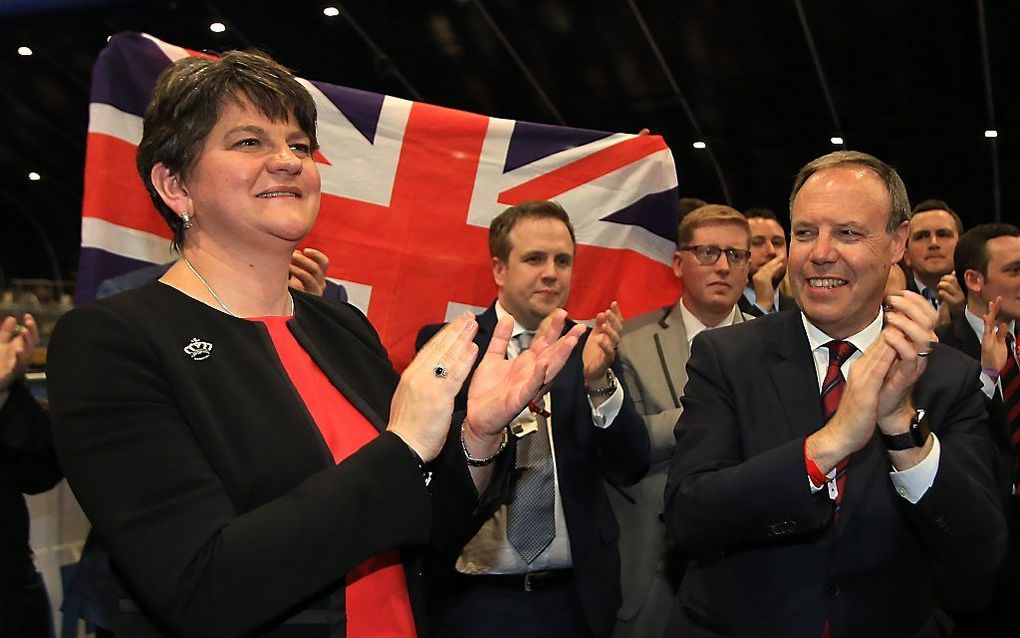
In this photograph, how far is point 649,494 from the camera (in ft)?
11.7

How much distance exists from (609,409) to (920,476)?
1.15 metres

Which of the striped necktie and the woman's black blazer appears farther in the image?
the striped necktie

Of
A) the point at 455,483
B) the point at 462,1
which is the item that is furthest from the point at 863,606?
the point at 462,1

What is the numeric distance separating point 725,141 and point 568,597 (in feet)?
29.7

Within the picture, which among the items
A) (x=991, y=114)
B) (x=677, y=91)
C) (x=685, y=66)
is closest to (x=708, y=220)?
(x=685, y=66)

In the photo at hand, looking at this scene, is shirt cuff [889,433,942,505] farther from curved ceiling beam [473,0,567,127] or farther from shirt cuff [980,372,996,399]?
curved ceiling beam [473,0,567,127]

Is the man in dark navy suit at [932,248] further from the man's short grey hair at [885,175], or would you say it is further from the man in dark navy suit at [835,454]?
the man in dark navy suit at [835,454]

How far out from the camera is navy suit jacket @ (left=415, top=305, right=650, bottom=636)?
3035mm

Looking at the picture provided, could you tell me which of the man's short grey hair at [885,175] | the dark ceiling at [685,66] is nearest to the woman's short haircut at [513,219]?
the man's short grey hair at [885,175]

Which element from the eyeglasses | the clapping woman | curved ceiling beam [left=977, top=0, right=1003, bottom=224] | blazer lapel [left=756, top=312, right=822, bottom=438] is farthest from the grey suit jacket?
curved ceiling beam [left=977, top=0, right=1003, bottom=224]

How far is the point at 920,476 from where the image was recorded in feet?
6.55

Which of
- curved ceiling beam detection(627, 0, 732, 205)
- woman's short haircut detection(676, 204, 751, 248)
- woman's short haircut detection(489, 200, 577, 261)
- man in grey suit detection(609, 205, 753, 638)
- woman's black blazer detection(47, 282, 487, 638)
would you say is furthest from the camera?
curved ceiling beam detection(627, 0, 732, 205)

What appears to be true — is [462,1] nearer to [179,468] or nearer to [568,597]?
[568,597]

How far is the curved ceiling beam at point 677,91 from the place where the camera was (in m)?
8.44
